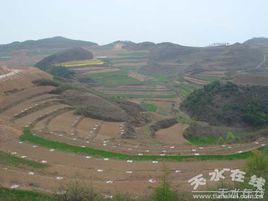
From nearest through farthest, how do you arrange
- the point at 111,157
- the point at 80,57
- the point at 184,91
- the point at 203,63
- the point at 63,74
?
the point at 111,157 < the point at 184,91 < the point at 63,74 < the point at 203,63 < the point at 80,57

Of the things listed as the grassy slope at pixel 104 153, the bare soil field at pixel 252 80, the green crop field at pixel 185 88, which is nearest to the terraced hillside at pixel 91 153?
the grassy slope at pixel 104 153

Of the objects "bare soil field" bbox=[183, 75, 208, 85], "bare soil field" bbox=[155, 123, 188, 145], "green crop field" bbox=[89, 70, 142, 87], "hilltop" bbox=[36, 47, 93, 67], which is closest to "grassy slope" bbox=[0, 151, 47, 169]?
"bare soil field" bbox=[155, 123, 188, 145]

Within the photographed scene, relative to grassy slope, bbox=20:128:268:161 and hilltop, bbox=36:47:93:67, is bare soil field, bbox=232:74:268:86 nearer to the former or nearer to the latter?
grassy slope, bbox=20:128:268:161

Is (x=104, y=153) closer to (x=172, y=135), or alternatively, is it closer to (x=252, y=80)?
(x=172, y=135)

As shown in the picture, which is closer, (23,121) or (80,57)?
(23,121)

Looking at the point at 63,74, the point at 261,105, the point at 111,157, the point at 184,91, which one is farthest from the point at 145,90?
the point at 111,157

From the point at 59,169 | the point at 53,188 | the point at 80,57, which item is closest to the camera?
the point at 53,188

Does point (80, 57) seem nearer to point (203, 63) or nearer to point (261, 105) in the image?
point (203, 63)

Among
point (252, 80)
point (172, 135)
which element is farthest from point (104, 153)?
point (252, 80)
